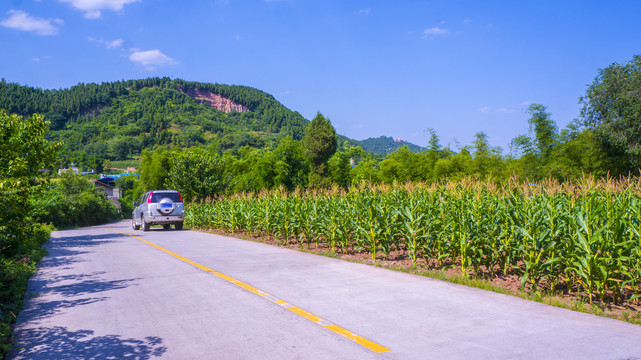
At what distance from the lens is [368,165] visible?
86312mm

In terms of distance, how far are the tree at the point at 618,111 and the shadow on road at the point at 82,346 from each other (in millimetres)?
35560

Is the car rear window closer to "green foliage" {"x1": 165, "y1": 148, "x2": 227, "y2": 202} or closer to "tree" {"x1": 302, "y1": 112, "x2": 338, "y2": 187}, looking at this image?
"green foliage" {"x1": 165, "y1": 148, "x2": 227, "y2": 202}

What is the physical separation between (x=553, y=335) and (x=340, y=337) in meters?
2.22

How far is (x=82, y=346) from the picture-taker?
166 inches

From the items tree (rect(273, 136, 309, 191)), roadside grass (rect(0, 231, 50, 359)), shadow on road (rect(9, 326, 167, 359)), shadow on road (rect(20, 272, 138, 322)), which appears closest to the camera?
shadow on road (rect(9, 326, 167, 359))

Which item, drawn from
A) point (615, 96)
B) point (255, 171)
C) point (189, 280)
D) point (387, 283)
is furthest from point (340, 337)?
point (255, 171)

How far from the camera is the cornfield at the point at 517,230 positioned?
5770 mm

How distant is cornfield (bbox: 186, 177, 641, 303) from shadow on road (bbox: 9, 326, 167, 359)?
5.31 meters

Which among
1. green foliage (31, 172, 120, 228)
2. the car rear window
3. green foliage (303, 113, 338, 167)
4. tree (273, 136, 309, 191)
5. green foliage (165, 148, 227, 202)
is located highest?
A: green foliage (303, 113, 338, 167)

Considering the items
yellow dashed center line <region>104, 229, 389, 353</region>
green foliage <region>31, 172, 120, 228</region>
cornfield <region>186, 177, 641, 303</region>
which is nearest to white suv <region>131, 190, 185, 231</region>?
cornfield <region>186, 177, 641, 303</region>

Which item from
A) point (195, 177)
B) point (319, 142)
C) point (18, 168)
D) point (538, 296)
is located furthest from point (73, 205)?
point (538, 296)

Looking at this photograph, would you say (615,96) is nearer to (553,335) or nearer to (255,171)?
(553,335)

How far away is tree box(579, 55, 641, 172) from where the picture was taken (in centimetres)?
3044

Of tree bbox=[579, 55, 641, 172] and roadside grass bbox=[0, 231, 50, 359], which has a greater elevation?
tree bbox=[579, 55, 641, 172]
